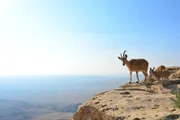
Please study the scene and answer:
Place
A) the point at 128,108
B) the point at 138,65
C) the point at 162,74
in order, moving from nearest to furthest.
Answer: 1. the point at 128,108
2. the point at 162,74
3. the point at 138,65

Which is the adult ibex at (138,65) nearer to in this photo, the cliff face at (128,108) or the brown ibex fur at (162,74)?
the brown ibex fur at (162,74)

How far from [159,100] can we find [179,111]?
8.09ft

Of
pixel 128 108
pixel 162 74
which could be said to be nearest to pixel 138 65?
pixel 162 74

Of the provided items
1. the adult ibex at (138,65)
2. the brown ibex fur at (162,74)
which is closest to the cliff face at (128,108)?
the brown ibex fur at (162,74)

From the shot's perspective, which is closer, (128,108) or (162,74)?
(128,108)

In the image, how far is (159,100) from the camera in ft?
33.4

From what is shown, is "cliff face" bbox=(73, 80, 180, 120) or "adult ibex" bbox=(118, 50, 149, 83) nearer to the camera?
"cliff face" bbox=(73, 80, 180, 120)

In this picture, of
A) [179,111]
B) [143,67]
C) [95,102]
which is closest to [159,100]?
[179,111]

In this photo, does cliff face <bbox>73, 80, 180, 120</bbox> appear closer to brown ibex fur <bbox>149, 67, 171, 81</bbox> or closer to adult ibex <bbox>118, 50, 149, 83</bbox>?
brown ibex fur <bbox>149, 67, 171, 81</bbox>

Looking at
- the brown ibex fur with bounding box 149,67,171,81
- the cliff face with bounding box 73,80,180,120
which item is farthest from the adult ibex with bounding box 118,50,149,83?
the cliff face with bounding box 73,80,180,120

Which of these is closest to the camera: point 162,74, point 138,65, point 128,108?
point 128,108

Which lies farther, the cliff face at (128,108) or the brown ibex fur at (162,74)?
the brown ibex fur at (162,74)

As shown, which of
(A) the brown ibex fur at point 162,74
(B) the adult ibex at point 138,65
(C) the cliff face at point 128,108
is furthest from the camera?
(B) the adult ibex at point 138,65

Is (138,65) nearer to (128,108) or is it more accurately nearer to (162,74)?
(162,74)
